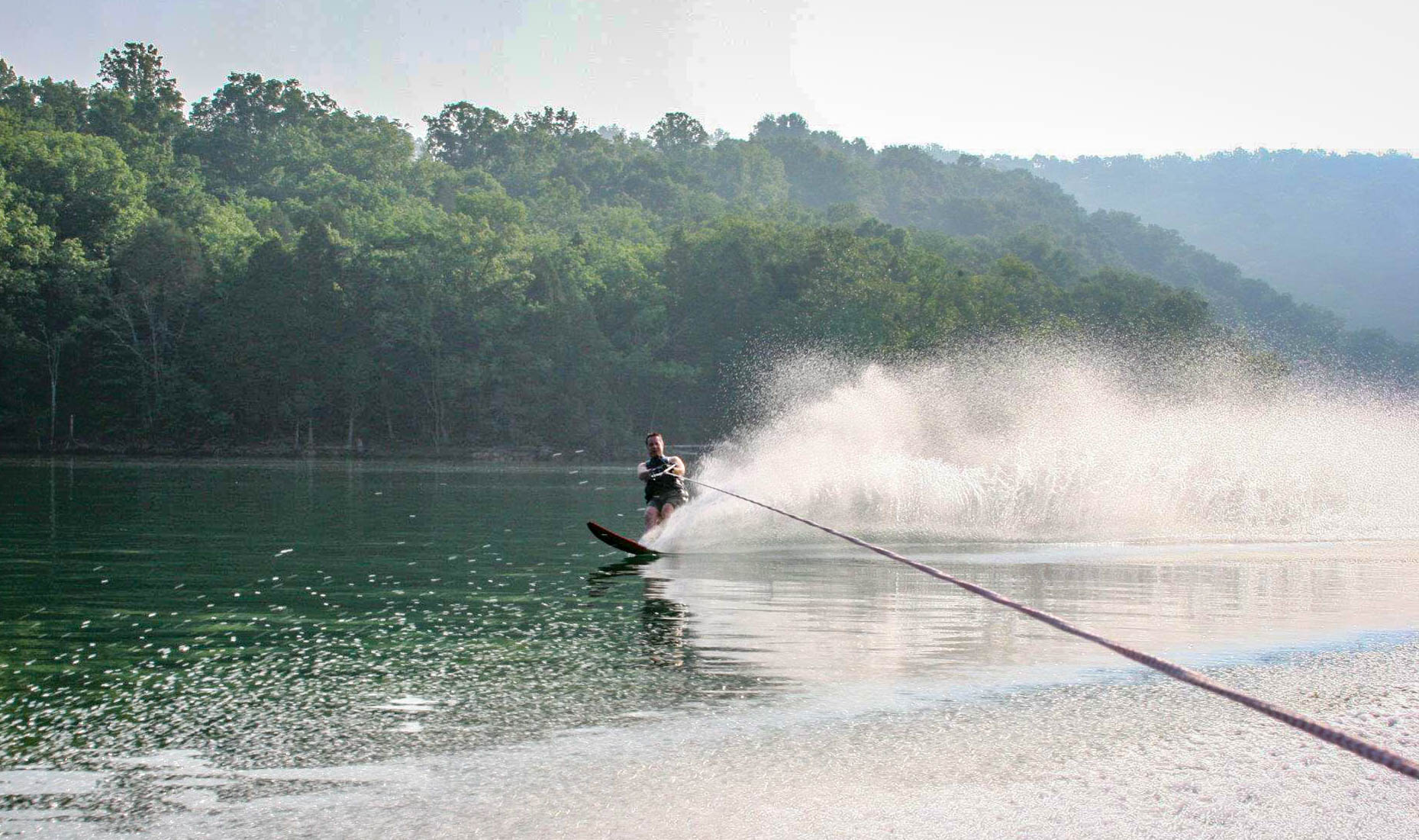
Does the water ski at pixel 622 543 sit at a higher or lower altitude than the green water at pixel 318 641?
higher

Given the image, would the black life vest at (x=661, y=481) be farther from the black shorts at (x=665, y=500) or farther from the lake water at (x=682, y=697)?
the lake water at (x=682, y=697)

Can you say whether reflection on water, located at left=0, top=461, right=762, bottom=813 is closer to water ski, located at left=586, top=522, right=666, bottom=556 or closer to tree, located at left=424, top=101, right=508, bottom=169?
water ski, located at left=586, top=522, right=666, bottom=556

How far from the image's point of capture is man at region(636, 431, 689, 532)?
20609 mm

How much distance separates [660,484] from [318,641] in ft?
31.4

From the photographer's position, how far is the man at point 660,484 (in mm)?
20609

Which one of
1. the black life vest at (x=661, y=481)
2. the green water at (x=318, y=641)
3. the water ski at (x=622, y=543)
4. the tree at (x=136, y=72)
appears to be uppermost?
the tree at (x=136, y=72)

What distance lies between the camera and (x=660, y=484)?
2070 centimetres

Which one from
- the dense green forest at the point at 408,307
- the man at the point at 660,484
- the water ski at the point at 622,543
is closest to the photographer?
the water ski at the point at 622,543

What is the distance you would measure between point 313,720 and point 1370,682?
7415mm

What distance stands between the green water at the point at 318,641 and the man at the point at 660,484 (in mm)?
1050

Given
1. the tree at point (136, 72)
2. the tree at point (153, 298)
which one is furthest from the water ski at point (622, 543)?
the tree at point (136, 72)

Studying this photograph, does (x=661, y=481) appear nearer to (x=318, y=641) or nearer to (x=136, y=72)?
(x=318, y=641)

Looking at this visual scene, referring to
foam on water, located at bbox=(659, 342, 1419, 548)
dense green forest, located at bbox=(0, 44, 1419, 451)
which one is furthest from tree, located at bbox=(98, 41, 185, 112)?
foam on water, located at bbox=(659, 342, 1419, 548)

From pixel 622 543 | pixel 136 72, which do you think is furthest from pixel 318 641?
pixel 136 72
